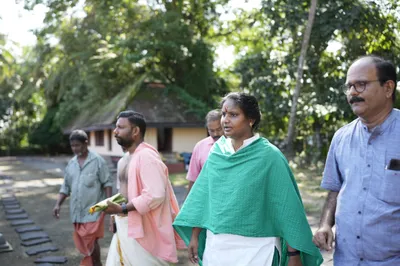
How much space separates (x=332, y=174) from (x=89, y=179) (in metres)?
3.59

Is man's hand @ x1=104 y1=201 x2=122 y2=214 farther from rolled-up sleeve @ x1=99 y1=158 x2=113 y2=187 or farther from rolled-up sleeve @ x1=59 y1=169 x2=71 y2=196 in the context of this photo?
rolled-up sleeve @ x1=59 y1=169 x2=71 y2=196

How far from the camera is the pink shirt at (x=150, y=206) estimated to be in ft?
12.9

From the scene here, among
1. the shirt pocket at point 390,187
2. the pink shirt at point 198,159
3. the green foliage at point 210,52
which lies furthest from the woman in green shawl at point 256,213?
the green foliage at point 210,52

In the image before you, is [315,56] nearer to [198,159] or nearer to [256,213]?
[198,159]

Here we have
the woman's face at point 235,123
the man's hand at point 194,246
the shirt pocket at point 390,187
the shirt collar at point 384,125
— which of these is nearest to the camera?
the shirt pocket at point 390,187

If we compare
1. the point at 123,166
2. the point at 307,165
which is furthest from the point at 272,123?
the point at 123,166

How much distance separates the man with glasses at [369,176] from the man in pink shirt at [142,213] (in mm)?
1728

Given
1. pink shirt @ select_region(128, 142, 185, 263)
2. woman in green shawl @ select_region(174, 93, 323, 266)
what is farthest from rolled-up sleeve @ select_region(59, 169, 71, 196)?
woman in green shawl @ select_region(174, 93, 323, 266)

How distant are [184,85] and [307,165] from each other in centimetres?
760

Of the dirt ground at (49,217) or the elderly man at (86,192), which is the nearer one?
the elderly man at (86,192)

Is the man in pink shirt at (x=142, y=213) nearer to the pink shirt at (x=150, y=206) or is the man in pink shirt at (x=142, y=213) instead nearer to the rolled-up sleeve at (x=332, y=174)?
the pink shirt at (x=150, y=206)

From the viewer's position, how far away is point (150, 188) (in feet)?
12.9

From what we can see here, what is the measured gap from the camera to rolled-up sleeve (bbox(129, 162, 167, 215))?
386 cm

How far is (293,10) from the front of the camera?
14.1 meters
